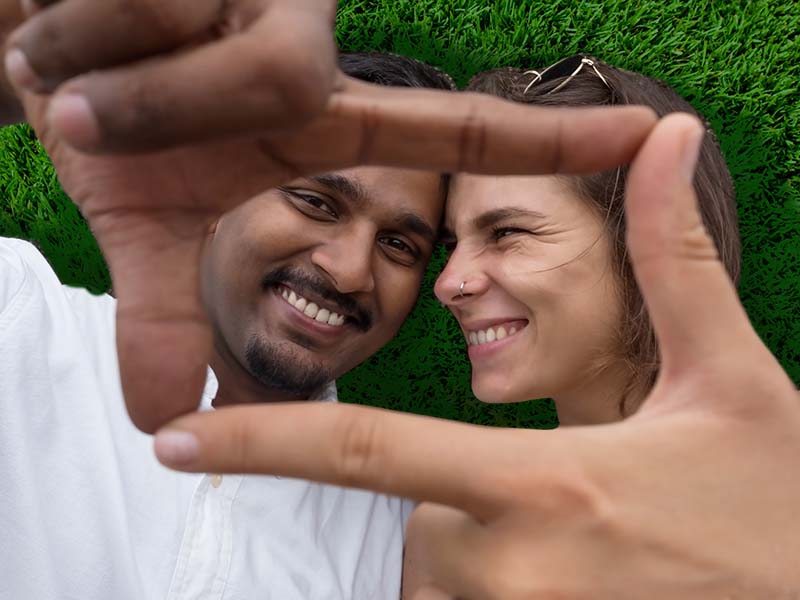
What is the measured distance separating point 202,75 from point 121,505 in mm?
1060

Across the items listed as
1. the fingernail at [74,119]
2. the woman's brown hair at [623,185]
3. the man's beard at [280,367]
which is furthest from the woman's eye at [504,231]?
the fingernail at [74,119]

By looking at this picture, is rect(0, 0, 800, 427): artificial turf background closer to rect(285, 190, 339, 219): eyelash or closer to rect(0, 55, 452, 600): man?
rect(0, 55, 452, 600): man

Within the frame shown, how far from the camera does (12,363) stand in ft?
4.22

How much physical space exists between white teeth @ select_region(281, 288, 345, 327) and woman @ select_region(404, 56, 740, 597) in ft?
0.91

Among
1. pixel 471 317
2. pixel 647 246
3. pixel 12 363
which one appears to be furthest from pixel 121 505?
pixel 647 246

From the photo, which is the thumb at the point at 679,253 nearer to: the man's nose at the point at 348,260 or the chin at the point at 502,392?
the chin at the point at 502,392

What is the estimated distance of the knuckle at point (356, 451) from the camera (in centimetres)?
59

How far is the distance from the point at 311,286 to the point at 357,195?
23 centimetres

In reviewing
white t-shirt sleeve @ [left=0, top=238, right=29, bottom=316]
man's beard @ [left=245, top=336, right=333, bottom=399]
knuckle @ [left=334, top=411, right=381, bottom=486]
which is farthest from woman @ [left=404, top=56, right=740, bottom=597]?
white t-shirt sleeve @ [left=0, top=238, right=29, bottom=316]

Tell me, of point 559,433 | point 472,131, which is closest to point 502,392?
point 559,433

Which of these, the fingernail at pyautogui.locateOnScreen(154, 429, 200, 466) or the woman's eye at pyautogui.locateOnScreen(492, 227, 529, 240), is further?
the woman's eye at pyautogui.locateOnScreen(492, 227, 529, 240)

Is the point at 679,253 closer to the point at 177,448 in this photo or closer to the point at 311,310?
the point at 177,448

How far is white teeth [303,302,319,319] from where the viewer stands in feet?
4.87

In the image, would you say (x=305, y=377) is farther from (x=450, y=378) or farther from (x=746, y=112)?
(x=746, y=112)
